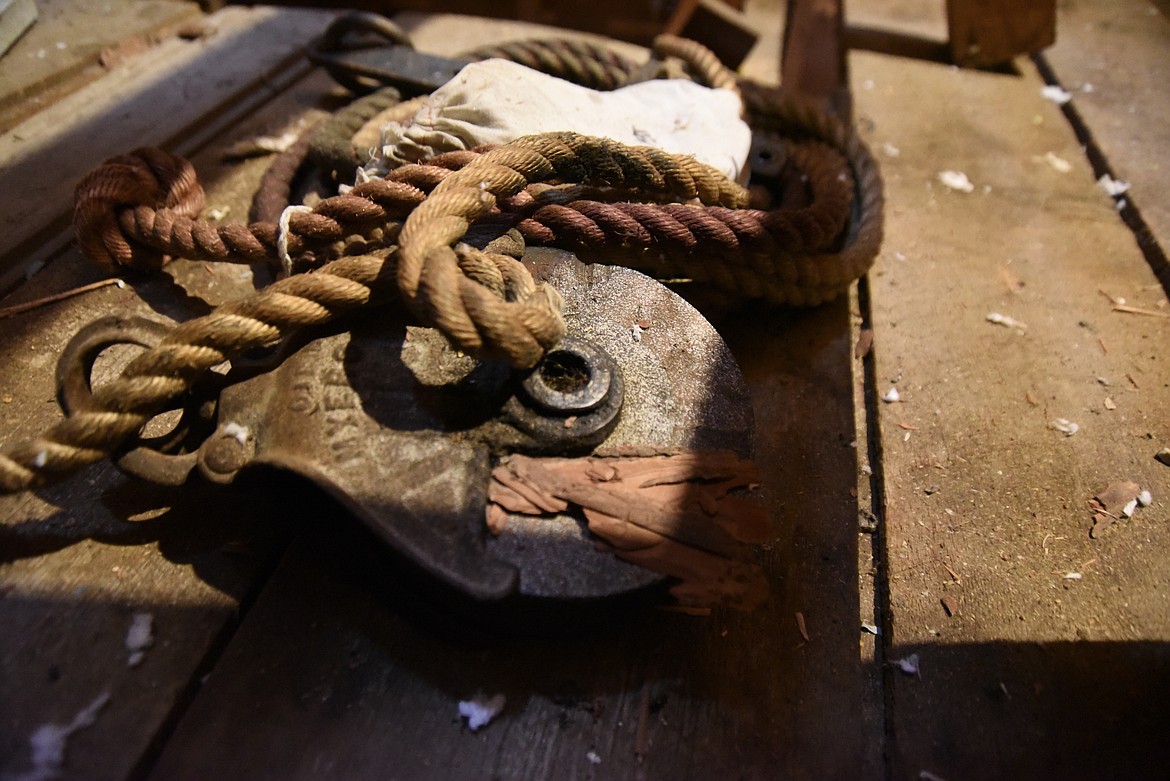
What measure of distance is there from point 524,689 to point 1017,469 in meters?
0.97

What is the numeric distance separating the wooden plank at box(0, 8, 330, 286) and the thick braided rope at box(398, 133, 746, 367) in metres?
1.00

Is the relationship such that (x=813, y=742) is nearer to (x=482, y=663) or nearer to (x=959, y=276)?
(x=482, y=663)

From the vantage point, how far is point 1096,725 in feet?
3.23

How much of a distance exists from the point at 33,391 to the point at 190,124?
3.02 ft

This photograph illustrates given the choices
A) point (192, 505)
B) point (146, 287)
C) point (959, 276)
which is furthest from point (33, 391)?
point (959, 276)

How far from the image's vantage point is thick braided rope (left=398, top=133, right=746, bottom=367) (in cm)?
92

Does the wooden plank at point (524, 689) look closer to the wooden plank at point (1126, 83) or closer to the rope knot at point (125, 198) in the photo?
the rope knot at point (125, 198)

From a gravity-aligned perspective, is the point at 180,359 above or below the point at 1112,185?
above

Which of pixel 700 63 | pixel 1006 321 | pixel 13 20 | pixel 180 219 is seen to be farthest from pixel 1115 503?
pixel 13 20

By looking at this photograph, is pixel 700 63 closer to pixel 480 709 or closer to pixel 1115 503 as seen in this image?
pixel 1115 503

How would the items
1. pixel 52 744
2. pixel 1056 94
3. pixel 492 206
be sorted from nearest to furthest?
pixel 52 744, pixel 492 206, pixel 1056 94

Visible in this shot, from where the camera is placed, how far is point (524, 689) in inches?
39.1

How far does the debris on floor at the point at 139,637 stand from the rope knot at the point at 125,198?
2.39 feet

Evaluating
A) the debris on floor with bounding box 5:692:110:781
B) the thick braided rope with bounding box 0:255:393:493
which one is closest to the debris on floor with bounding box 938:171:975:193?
the thick braided rope with bounding box 0:255:393:493
